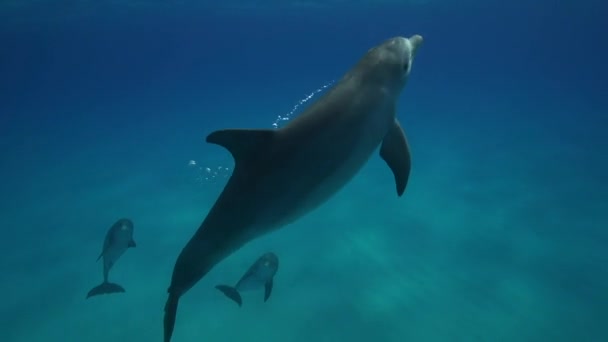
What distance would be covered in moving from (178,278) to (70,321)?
228 inches

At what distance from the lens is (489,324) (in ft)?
23.6

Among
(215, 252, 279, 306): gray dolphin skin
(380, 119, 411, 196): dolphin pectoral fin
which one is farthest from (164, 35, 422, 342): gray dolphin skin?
(215, 252, 279, 306): gray dolphin skin

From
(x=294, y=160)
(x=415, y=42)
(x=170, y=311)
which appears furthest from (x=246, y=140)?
(x=415, y=42)

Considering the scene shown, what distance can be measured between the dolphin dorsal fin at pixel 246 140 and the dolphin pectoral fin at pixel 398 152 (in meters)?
1.05

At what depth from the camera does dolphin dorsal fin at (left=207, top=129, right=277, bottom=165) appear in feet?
9.98

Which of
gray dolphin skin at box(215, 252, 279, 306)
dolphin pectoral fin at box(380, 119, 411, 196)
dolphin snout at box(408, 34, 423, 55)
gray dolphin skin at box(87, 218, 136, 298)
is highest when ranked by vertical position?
dolphin snout at box(408, 34, 423, 55)

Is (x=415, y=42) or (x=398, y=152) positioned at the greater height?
(x=415, y=42)

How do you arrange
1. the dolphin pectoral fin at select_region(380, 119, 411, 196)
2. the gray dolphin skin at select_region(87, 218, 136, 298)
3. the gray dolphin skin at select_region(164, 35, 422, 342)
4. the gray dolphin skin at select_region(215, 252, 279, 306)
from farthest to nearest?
the gray dolphin skin at select_region(87, 218, 136, 298) < the gray dolphin skin at select_region(215, 252, 279, 306) < the dolphin pectoral fin at select_region(380, 119, 411, 196) < the gray dolphin skin at select_region(164, 35, 422, 342)

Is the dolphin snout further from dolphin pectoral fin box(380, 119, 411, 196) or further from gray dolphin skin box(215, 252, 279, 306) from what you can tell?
gray dolphin skin box(215, 252, 279, 306)

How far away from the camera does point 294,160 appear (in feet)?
9.81

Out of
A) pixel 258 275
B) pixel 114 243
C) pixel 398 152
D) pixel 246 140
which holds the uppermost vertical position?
pixel 398 152

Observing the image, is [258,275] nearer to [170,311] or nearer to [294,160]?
[170,311]

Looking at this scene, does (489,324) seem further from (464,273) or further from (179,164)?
(179,164)

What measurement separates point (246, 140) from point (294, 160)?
1.19 feet
